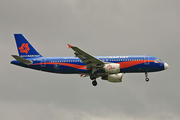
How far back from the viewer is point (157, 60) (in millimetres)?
64438

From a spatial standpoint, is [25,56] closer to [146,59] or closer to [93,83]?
[93,83]

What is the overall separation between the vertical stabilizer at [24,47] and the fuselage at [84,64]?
229 cm

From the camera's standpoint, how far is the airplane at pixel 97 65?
61.9 metres

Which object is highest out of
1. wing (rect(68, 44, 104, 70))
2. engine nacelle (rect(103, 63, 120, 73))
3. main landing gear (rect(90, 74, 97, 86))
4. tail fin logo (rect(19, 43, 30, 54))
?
tail fin logo (rect(19, 43, 30, 54))

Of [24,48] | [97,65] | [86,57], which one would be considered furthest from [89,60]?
[24,48]

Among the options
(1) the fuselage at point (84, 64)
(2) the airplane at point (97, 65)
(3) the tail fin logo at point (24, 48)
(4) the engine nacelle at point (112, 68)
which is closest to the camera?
(4) the engine nacelle at point (112, 68)

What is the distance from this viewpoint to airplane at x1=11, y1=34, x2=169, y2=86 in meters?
61.9

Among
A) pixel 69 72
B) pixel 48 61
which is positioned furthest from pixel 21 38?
pixel 69 72

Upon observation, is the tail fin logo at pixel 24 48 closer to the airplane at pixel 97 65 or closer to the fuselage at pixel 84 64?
the airplane at pixel 97 65

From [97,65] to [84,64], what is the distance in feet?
10.5

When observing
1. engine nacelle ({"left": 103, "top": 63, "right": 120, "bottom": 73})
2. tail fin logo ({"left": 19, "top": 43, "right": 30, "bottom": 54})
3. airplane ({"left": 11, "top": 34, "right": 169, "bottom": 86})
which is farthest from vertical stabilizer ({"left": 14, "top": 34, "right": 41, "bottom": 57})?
engine nacelle ({"left": 103, "top": 63, "right": 120, "bottom": 73})

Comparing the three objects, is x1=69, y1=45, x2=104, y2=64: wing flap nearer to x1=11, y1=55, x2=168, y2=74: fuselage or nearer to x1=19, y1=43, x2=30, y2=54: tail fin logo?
x1=11, y1=55, x2=168, y2=74: fuselage

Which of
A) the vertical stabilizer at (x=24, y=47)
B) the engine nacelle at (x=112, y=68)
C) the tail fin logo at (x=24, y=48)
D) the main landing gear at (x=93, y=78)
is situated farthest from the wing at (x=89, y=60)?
the tail fin logo at (x=24, y=48)

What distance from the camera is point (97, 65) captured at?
6231cm
